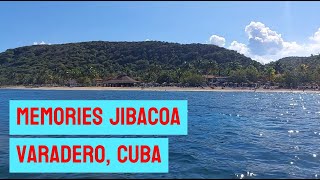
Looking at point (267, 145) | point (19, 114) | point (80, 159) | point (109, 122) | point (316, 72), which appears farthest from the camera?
point (316, 72)

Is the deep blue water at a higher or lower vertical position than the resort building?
lower

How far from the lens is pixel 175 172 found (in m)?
17.4

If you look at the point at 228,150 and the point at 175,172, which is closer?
the point at 175,172

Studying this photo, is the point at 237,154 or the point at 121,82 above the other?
the point at 121,82

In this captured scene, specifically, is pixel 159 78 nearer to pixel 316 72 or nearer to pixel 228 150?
pixel 316 72

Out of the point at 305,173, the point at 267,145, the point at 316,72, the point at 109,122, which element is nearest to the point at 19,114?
the point at 109,122

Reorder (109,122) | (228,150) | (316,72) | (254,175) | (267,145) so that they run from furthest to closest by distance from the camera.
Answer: (316,72) → (109,122) → (267,145) → (228,150) → (254,175)

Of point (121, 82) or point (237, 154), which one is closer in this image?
point (237, 154)

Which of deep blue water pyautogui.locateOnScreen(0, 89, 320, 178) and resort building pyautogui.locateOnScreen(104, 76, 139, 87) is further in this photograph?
resort building pyautogui.locateOnScreen(104, 76, 139, 87)

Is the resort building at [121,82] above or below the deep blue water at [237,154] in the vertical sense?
above

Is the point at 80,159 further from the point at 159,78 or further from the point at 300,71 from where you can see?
the point at 300,71

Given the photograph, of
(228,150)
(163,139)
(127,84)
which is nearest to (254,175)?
(228,150)

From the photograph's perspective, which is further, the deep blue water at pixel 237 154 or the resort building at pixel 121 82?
the resort building at pixel 121 82

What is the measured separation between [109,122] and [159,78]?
158m
